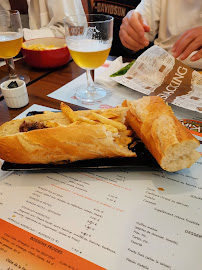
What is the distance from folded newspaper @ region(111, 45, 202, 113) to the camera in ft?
3.15

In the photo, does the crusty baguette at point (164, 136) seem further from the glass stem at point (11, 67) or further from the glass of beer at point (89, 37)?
the glass stem at point (11, 67)

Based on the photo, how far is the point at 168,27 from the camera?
4.94 ft

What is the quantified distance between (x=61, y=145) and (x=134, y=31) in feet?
3.07

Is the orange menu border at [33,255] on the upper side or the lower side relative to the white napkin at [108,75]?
lower

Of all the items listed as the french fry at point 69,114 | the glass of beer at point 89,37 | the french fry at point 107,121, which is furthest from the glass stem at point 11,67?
the french fry at point 107,121

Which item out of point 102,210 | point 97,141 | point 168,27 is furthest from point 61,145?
point 168,27

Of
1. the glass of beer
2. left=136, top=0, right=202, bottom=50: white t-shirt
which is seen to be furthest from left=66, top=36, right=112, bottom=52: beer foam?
left=136, top=0, right=202, bottom=50: white t-shirt

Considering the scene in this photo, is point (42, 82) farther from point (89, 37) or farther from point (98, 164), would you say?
point (98, 164)

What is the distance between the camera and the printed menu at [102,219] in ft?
1.49

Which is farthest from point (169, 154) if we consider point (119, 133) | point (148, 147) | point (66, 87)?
point (66, 87)

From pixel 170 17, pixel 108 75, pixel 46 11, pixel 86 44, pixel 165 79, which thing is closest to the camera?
pixel 86 44

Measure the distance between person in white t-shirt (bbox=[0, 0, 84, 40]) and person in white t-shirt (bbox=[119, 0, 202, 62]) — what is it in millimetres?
791

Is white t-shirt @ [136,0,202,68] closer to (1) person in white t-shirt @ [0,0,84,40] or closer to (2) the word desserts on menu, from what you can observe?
(1) person in white t-shirt @ [0,0,84,40]

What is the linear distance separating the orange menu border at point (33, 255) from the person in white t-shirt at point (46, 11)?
174 centimetres
